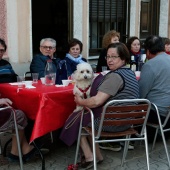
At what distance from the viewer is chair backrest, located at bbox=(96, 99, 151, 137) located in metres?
3.08

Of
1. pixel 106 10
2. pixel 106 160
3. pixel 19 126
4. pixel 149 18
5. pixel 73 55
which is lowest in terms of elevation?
pixel 106 160

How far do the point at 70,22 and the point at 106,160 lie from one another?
11.4 feet

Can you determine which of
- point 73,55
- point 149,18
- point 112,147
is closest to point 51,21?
point 149,18

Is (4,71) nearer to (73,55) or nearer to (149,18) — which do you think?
(73,55)

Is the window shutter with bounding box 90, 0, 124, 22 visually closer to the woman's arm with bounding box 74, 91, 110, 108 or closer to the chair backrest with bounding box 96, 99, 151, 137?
the woman's arm with bounding box 74, 91, 110, 108

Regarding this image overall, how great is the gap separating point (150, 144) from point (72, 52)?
1823 mm

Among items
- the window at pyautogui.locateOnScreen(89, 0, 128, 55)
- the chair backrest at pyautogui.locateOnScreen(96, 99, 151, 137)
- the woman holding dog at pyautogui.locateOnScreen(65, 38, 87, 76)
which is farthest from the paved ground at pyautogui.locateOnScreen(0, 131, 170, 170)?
the window at pyautogui.locateOnScreen(89, 0, 128, 55)

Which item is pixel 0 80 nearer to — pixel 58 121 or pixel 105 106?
pixel 58 121

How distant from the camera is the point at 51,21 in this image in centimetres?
833

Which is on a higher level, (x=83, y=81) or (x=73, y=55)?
(x=73, y=55)

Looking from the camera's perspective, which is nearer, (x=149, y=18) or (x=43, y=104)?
(x=43, y=104)

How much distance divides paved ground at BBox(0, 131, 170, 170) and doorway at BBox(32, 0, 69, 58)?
10.9 ft

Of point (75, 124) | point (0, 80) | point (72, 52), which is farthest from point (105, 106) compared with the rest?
point (72, 52)

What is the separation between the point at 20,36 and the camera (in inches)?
227
